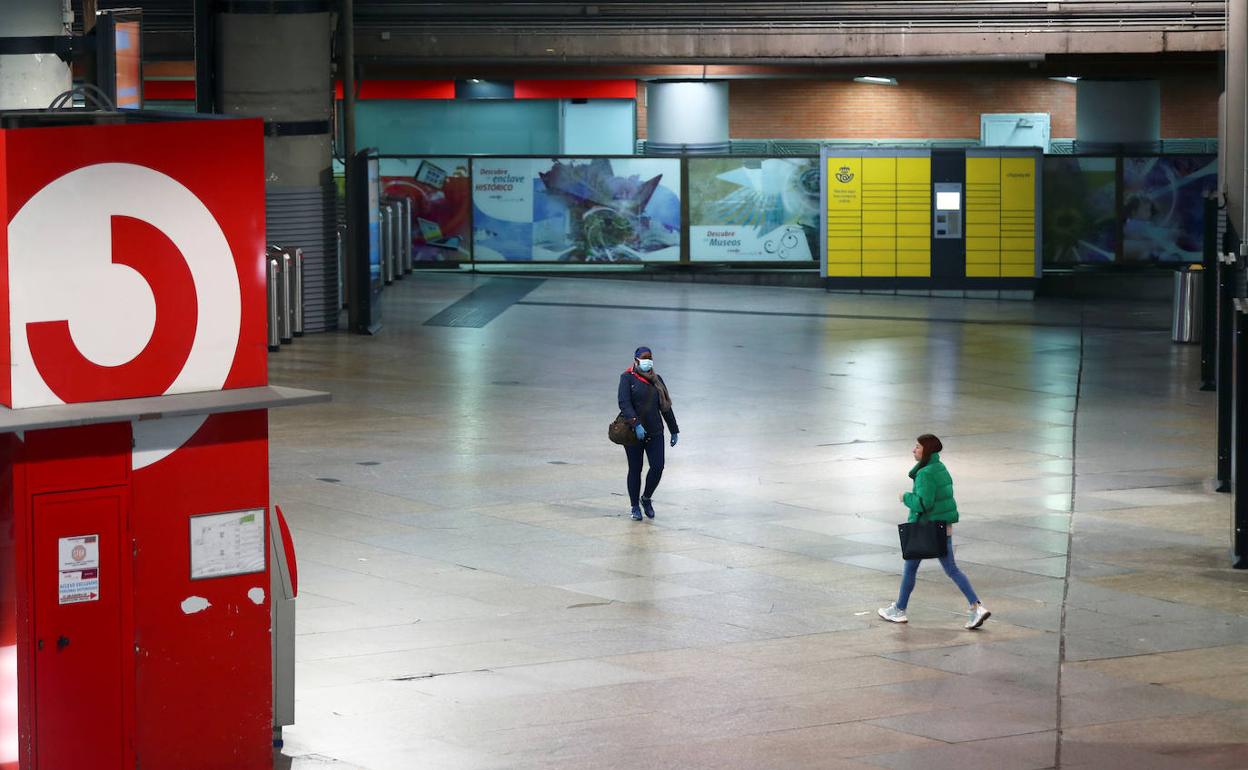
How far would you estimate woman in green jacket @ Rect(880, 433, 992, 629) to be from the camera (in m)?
12.1

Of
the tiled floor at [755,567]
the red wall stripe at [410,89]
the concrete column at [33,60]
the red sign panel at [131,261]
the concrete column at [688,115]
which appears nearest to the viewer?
the red sign panel at [131,261]

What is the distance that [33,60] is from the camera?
14562 millimetres

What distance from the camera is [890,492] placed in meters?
16.6

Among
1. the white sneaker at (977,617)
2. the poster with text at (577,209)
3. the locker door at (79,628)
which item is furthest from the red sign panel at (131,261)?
Result: the poster with text at (577,209)

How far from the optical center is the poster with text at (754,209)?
34.8 meters

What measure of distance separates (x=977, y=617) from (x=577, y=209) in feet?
79.2

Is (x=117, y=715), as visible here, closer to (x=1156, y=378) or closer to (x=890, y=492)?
(x=890, y=492)

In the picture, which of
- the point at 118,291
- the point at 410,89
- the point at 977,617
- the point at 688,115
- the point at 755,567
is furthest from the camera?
the point at 410,89

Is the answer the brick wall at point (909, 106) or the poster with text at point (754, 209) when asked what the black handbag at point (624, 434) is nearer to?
the poster with text at point (754, 209)

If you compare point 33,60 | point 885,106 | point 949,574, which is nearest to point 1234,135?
point 949,574

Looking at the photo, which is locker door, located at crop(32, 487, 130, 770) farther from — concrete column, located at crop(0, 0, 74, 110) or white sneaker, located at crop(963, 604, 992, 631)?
concrete column, located at crop(0, 0, 74, 110)

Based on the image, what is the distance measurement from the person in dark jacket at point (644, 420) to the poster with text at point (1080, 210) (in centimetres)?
2146

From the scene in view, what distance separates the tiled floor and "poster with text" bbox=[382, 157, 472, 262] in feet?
33.6

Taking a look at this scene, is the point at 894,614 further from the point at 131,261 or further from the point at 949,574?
the point at 131,261
